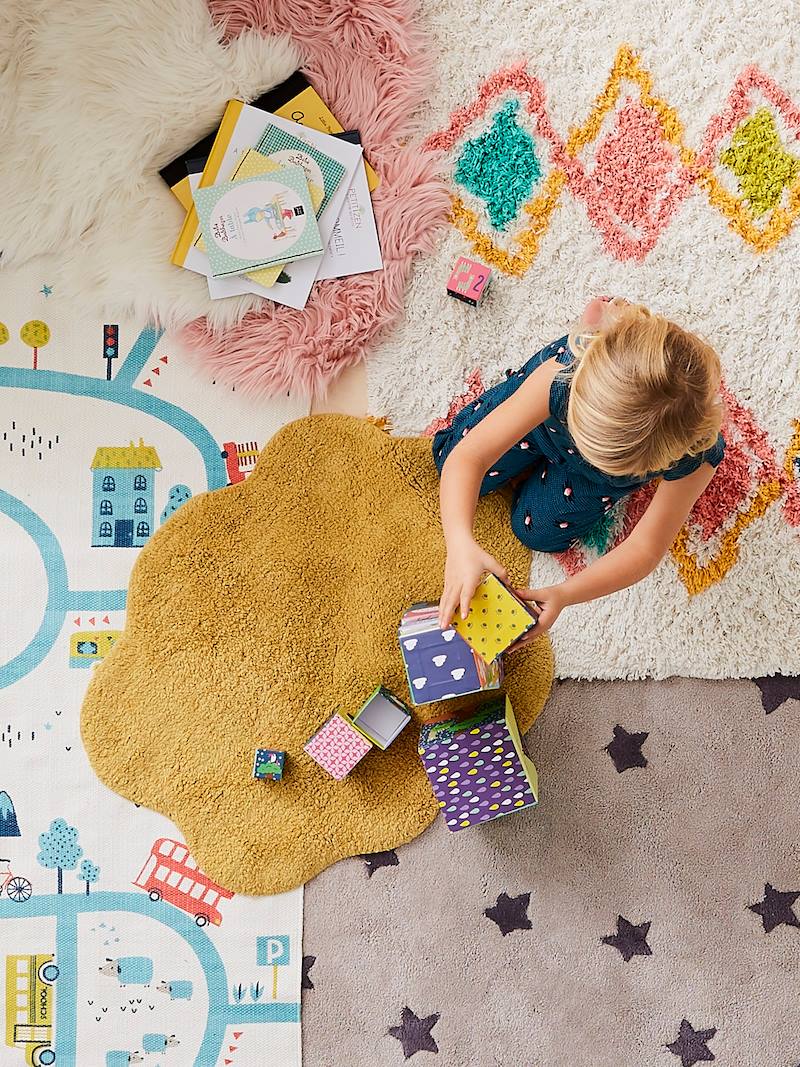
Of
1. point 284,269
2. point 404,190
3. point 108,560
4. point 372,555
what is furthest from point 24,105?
point 372,555

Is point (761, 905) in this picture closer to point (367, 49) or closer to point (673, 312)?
point (673, 312)

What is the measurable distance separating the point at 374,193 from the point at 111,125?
40cm

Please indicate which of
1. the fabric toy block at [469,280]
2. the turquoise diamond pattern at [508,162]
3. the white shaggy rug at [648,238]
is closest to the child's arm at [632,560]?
the white shaggy rug at [648,238]

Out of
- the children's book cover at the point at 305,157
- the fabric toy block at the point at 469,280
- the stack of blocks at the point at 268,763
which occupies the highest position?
the children's book cover at the point at 305,157

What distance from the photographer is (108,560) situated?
141 cm

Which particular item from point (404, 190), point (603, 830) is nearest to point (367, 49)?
point (404, 190)

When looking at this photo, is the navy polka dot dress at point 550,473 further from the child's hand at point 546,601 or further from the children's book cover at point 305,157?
the children's book cover at point 305,157

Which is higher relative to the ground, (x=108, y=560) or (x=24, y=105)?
(x=24, y=105)

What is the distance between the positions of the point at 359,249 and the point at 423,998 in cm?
113

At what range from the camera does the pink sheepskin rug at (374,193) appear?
1.40m

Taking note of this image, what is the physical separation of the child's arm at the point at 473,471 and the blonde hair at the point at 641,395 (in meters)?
0.17

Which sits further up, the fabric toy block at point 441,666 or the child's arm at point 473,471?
the child's arm at point 473,471

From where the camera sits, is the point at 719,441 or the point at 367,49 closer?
the point at 719,441

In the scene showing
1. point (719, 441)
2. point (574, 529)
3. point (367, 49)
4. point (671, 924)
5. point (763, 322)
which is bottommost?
point (671, 924)
